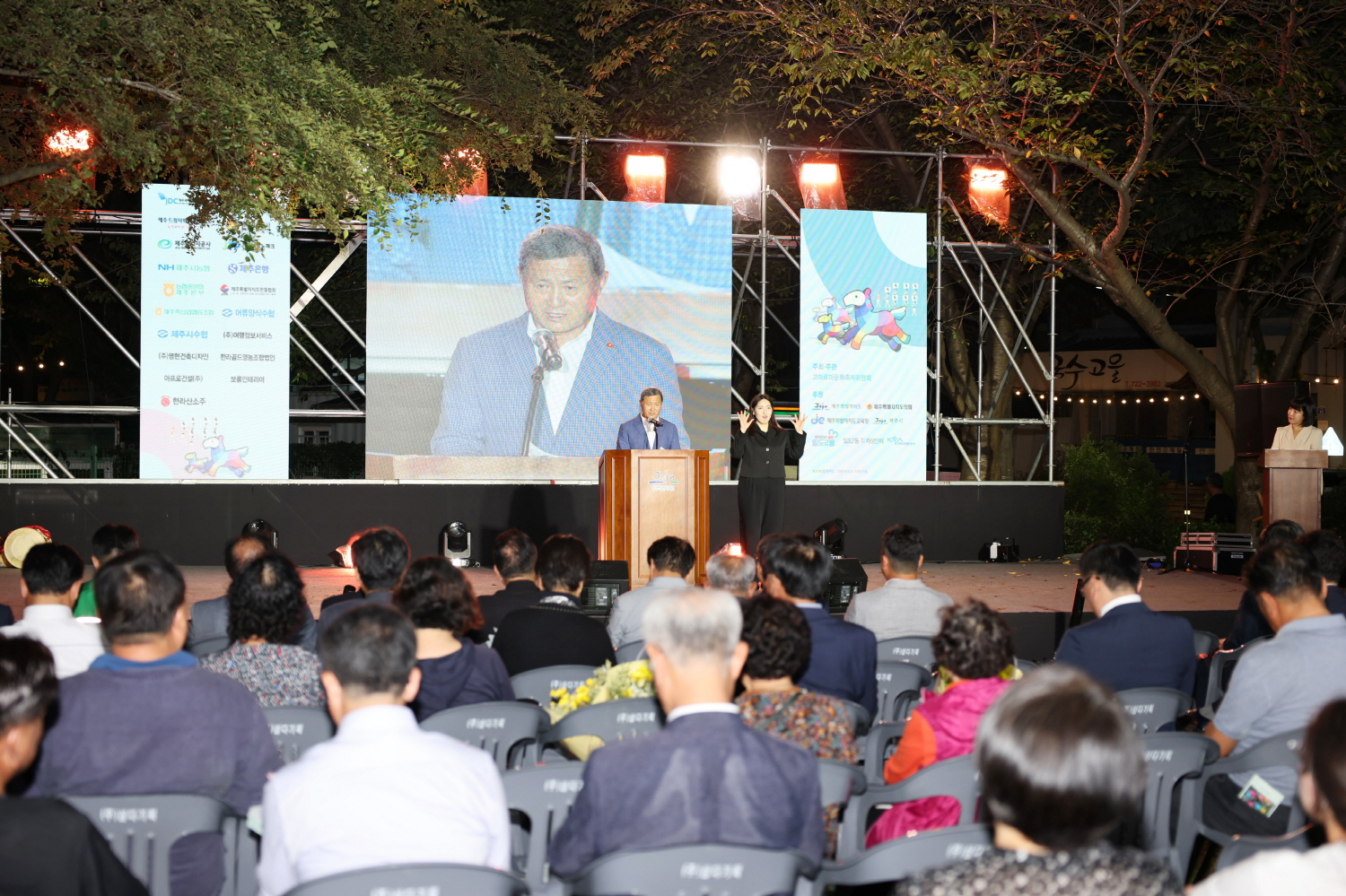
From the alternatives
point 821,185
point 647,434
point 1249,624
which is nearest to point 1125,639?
point 1249,624

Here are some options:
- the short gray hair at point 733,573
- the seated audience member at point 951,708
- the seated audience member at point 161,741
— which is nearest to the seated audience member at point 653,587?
the short gray hair at point 733,573

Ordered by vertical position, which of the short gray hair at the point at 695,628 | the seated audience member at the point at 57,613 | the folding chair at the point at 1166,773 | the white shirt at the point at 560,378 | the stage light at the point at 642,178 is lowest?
the folding chair at the point at 1166,773

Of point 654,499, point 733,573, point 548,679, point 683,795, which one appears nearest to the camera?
point 683,795

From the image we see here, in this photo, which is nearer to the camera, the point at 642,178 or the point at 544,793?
the point at 544,793

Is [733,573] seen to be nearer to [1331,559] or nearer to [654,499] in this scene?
[1331,559]

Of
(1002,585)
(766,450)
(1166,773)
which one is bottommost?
(1002,585)

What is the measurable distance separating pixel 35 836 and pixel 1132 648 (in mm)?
3206

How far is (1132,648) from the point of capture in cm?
377

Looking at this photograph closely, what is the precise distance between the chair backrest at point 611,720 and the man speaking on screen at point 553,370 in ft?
24.6

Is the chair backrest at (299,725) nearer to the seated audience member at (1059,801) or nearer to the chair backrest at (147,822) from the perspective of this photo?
the chair backrest at (147,822)

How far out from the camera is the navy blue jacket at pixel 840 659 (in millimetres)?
3561

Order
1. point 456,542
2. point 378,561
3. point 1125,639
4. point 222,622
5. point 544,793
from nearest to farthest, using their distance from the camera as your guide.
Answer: point 544,793 < point 1125,639 < point 378,561 < point 222,622 < point 456,542

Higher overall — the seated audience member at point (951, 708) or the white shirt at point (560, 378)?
the white shirt at point (560, 378)

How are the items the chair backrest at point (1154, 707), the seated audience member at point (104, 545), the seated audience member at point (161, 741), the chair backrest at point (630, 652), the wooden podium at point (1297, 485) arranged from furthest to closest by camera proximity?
the wooden podium at point (1297, 485) < the seated audience member at point (104, 545) < the chair backrest at point (630, 652) < the chair backrest at point (1154, 707) < the seated audience member at point (161, 741)
